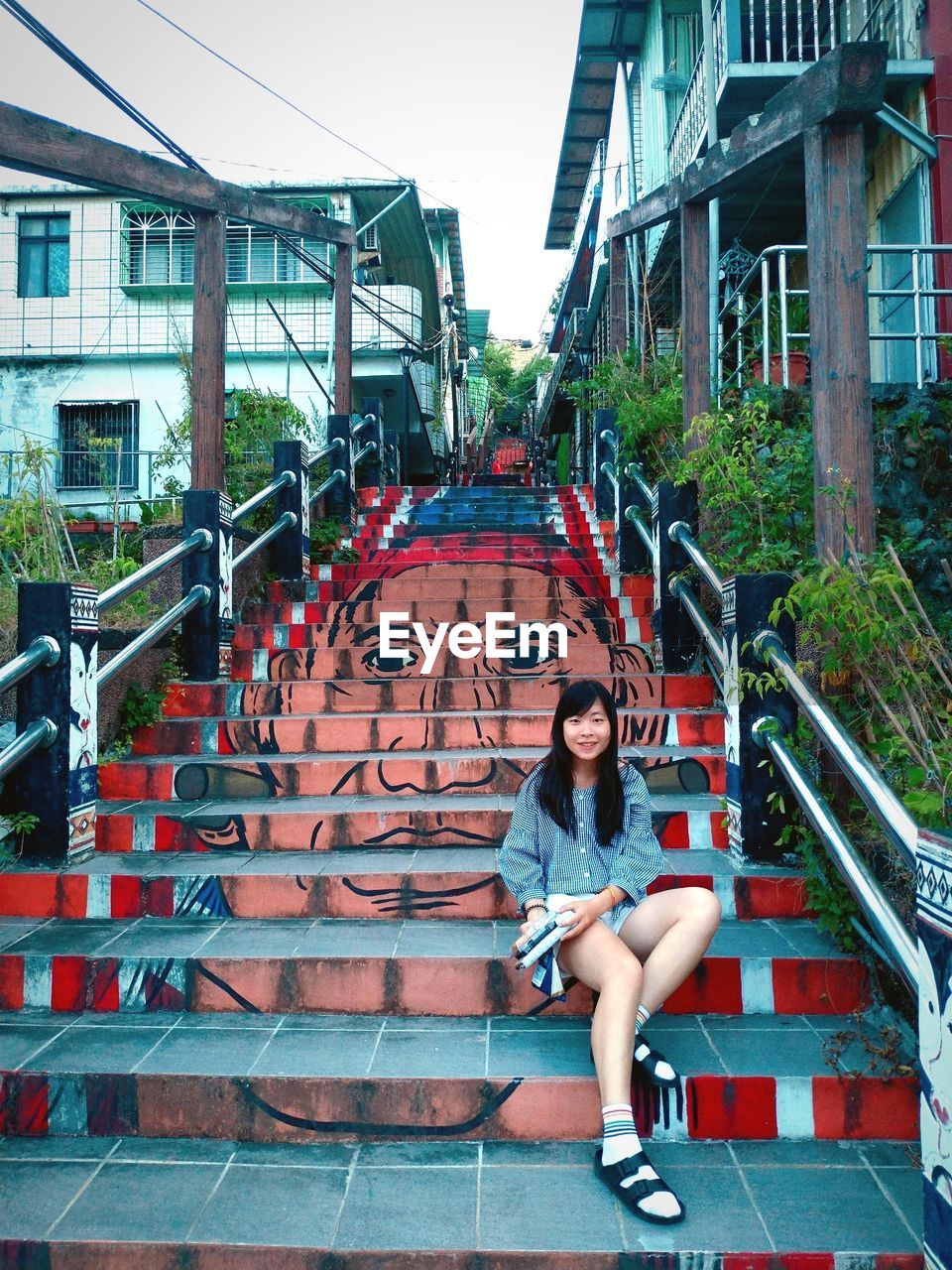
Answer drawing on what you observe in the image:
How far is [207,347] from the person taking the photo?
586 centimetres

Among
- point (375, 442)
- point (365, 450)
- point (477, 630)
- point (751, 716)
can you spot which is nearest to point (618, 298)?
point (365, 450)

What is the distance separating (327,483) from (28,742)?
462 cm

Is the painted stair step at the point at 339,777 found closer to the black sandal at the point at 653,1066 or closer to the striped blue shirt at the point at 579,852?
the striped blue shirt at the point at 579,852

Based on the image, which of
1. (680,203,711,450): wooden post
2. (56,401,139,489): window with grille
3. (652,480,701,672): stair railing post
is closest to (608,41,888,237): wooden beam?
(680,203,711,450): wooden post

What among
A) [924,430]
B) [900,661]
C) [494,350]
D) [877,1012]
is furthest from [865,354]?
[494,350]

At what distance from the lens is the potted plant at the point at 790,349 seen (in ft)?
24.5

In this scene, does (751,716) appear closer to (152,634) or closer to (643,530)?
(643,530)

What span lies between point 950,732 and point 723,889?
0.96 meters

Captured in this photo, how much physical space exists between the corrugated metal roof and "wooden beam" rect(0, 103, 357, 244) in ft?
28.8

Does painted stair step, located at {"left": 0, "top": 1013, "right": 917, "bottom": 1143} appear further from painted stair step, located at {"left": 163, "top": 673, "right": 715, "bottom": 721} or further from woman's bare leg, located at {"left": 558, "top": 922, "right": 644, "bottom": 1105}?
painted stair step, located at {"left": 163, "top": 673, "right": 715, "bottom": 721}

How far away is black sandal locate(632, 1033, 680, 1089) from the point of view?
8.27 feet

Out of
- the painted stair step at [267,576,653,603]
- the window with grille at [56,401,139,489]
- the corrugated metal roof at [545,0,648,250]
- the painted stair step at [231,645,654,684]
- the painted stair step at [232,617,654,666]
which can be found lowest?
the painted stair step at [231,645,654,684]

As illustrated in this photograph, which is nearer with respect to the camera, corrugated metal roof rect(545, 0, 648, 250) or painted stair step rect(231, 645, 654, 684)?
painted stair step rect(231, 645, 654, 684)

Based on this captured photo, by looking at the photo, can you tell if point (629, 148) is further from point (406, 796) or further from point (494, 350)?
point (494, 350)
